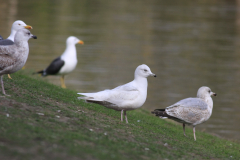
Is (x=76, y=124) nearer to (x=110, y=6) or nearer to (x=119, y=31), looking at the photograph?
(x=119, y=31)

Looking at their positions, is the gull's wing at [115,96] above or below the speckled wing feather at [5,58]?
below

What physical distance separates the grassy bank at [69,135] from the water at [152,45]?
8.30 meters

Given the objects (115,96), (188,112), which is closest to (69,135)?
(115,96)

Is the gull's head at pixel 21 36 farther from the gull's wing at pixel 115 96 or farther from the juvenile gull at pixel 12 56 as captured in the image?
the gull's wing at pixel 115 96

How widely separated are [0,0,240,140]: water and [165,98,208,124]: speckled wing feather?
251 inches

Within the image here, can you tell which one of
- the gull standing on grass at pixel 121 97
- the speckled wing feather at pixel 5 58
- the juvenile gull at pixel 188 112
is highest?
the speckled wing feather at pixel 5 58

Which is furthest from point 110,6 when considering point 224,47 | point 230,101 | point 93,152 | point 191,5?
point 93,152

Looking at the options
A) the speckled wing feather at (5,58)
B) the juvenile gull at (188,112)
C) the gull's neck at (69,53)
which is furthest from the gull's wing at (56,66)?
the speckled wing feather at (5,58)

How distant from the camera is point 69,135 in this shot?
6953 millimetres

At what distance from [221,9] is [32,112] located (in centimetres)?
5582

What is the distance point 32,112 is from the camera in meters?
7.98

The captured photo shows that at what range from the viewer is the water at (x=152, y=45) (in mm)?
22797

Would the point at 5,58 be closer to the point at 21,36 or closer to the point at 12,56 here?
the point at 12,56

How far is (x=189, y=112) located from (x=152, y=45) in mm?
25981
